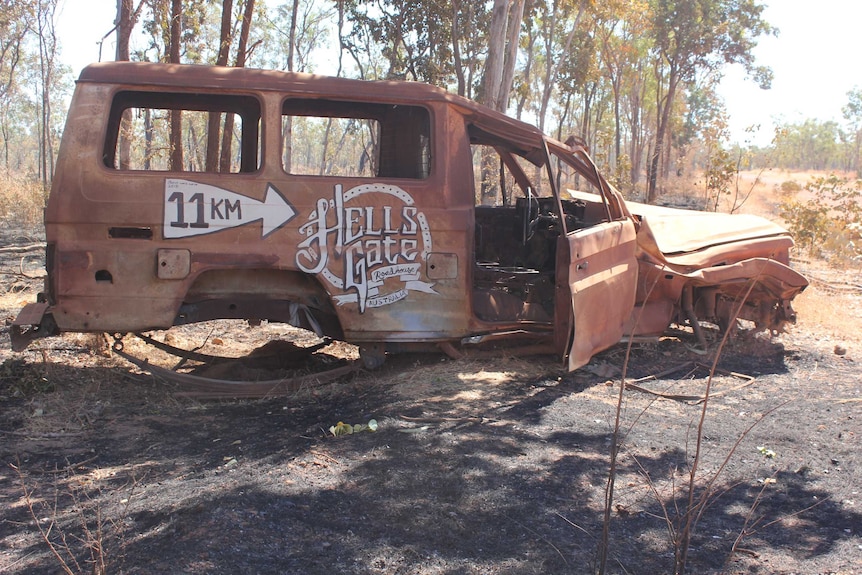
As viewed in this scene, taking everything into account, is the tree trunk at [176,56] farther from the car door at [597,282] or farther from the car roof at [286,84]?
the car door at [597,282]

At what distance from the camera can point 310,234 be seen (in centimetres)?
483

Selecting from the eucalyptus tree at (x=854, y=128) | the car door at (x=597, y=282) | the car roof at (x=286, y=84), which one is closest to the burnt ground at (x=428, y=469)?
the car door at (x=597, y=282)

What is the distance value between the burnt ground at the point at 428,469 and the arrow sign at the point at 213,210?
1219 millimetres

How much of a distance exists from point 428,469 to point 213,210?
230cm

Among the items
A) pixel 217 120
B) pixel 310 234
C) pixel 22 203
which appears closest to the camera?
pixel 310 234

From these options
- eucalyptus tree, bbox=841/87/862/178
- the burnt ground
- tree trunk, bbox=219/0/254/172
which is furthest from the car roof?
eucalyptus tree, bbox=841/87/862/178

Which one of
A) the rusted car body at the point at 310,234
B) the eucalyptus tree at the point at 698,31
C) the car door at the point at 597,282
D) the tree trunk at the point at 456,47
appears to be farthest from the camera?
the eucalyptus tree at the point at 698,31

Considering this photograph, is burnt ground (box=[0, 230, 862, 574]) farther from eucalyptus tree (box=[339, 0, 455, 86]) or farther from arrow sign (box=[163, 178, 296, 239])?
eucalyptus tree (box=[339, 0, 455, 86])

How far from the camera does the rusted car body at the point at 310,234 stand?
183 inches

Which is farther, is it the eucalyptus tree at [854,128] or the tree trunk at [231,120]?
the eucalyptus tree at [854,128]

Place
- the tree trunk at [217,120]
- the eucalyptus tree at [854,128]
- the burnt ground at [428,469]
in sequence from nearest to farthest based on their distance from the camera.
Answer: the burnt ground at [428,469], the tree trunk at [217,120], the eucalyptus tree at [854,128]

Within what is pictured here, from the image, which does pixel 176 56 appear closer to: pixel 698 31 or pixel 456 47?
pixel 456 47

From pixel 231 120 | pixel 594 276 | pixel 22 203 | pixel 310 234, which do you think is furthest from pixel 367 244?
pixel 22 203

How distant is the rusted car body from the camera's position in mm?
4641
